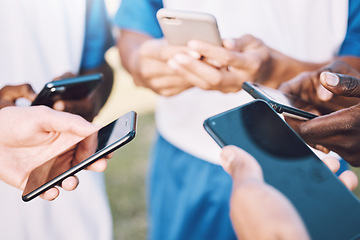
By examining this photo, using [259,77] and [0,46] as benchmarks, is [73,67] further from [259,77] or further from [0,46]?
[259,77]

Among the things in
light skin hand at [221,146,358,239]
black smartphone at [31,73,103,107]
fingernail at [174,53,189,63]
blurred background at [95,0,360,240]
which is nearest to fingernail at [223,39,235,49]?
fingernail at [174,53,189,63]

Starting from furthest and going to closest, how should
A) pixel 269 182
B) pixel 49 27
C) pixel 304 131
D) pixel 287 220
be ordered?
pixel 49 27
pixel 304 131
pixel 269 182
pixel 287 220

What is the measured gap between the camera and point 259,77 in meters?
1.04

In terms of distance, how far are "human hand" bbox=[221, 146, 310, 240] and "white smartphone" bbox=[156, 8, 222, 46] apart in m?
0.50

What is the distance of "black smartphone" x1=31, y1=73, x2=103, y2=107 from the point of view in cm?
91

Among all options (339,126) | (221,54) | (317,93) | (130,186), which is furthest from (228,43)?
(130,186)

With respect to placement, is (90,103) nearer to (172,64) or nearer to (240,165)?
(172,64)

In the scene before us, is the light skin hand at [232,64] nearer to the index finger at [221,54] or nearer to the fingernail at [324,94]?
the index finger at [221,54]

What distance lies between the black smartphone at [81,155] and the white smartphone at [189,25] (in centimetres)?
34

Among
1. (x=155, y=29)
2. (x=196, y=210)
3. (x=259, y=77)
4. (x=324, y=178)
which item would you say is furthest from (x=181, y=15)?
(x=196, y=210)

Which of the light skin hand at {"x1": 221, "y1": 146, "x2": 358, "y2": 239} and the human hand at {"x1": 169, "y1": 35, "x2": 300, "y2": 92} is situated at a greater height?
the light skin hand at {"x1": 221, "y1": 146, "x2": 358, "y2": 239}

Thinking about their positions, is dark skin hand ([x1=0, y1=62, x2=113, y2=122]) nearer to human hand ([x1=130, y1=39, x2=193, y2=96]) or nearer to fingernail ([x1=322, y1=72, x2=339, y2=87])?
human hand ([x1=130, y1=39, x2=193, y2=96])

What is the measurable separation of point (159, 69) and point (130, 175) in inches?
61.7

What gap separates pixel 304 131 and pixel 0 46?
2.79ft
